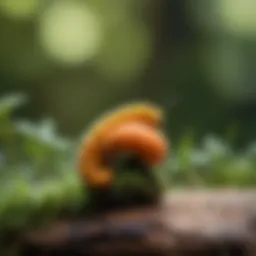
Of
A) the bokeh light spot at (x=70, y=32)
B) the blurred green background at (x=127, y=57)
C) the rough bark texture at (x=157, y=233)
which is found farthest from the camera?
the bokeh light spot at (x=70, y=32)

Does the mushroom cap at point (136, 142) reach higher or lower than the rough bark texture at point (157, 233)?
higher

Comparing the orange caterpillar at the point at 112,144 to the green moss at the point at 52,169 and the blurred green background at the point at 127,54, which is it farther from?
the blurred green background at the point at 127,54

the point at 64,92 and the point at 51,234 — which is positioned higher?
the point at 64,92

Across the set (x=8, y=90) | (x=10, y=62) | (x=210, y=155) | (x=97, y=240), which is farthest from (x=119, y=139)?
(x=10, y=62)

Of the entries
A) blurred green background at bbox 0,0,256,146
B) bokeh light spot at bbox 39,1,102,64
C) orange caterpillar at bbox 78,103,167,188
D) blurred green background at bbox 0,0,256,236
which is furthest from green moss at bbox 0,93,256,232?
bokeh light spot at bbox 39,1,102,64

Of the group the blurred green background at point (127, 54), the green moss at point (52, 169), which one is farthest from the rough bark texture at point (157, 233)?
the blurred green background at point (127, 54)

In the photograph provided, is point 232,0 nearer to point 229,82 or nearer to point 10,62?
point 229,82
